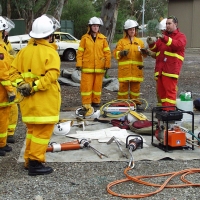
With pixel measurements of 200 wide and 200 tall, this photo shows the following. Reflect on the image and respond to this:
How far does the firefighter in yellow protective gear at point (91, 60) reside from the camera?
8.55 m

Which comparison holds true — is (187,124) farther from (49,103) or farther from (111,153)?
(49,103)

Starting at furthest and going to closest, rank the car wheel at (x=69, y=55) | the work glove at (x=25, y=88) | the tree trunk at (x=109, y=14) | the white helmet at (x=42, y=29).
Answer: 1. the car wheel at (x=69, y=55)
2. the tree trunk at (x=109, y=14)
3. the white helmet at (x=42, y=29)
4. the work glove at (x=25, y=88)

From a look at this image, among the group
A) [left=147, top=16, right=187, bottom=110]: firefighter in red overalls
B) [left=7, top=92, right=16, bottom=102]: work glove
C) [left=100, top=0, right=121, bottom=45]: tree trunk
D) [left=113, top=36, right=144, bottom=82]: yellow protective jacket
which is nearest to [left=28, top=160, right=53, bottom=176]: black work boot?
[left=7, top=92, right=16, bottom=102]: work glove

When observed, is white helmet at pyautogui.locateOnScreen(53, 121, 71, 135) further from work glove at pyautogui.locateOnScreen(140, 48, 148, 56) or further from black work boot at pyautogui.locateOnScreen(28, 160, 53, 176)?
work glove at pyautogui.locateOnScreen(140, 48, 148, 56)

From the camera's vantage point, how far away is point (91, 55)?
28.1ft

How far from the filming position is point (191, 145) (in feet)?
19.5

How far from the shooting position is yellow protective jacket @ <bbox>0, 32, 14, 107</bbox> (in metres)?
5.35

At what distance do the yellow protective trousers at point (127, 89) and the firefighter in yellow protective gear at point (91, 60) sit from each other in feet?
1.61

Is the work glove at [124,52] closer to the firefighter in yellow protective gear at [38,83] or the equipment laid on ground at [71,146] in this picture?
the equipment laid on ground at [71,146]

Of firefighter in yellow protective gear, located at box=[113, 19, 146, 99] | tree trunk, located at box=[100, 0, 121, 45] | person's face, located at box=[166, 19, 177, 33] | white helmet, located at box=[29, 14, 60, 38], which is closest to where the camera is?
white helmet, located at box=[29, 14, 60, 38]

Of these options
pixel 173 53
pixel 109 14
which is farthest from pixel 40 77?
pixel 109 14

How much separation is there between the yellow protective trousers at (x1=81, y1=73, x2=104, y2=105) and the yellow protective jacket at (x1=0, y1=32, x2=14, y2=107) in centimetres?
314

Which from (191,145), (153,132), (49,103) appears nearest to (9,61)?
(49,103)

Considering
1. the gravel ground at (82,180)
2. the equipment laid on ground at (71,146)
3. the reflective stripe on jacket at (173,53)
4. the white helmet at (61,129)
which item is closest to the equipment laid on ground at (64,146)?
the equipment laid on ground at (71,146)
